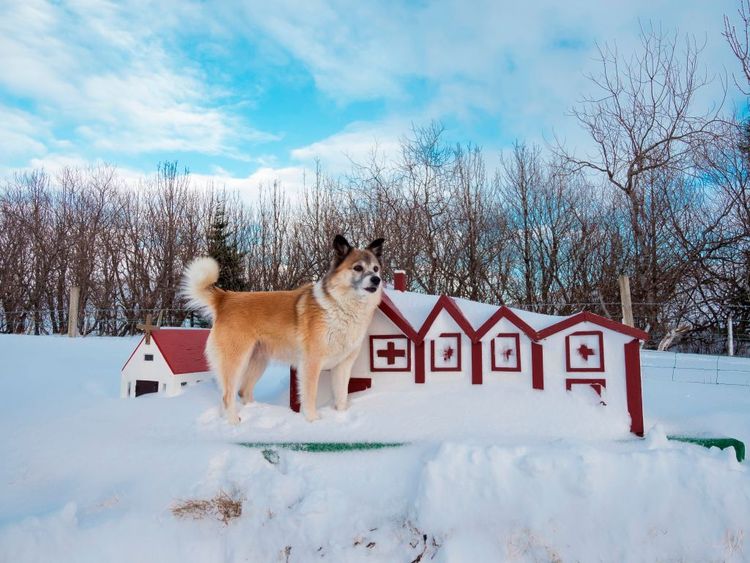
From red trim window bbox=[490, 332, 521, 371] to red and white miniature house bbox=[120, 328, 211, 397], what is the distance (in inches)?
115

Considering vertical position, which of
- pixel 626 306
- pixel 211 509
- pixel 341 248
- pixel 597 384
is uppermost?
pixel 341 248

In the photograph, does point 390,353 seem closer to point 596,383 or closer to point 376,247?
point 376,247

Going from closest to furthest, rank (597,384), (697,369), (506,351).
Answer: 1. (597,384)
2. (506,351)
3. (697,369)

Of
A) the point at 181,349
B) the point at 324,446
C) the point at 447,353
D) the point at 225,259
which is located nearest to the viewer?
the point at 324,446

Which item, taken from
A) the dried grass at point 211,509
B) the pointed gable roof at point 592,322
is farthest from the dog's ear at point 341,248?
the dried grass at point 211,509

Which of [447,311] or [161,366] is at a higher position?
[447,311]

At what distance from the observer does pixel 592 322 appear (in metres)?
3.64

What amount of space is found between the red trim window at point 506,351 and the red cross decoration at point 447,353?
343 millimetres

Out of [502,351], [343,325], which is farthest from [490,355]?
[343,325]

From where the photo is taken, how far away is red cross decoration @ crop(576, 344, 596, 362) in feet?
12.0

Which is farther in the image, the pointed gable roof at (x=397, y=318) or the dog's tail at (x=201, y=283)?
the pointed gable roof at (x=397, y=318)

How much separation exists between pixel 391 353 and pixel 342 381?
51cm

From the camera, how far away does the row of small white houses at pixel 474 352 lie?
3.60 metres

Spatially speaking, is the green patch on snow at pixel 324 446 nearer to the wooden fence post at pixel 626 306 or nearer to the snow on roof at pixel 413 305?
the snow on roof at pixel 413 305
